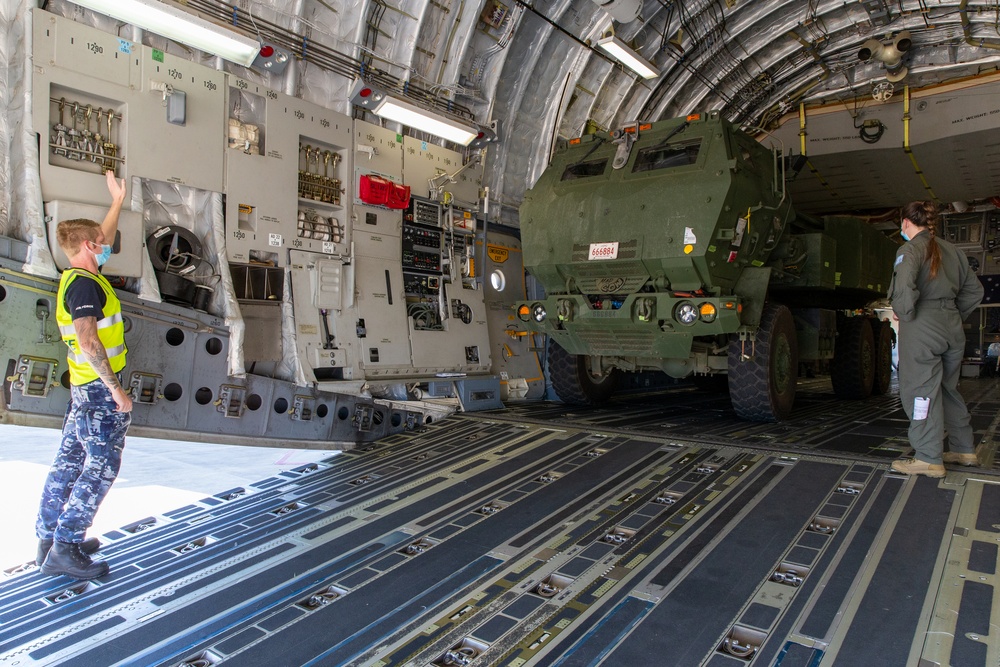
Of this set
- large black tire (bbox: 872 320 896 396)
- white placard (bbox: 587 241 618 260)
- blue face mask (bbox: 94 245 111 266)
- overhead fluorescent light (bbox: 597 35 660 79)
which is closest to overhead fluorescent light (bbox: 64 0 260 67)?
blue face mask (bbox: 94 245 111 266)

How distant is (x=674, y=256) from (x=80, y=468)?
4.36 m

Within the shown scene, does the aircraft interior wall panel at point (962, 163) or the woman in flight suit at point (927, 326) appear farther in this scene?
the aircraft interior wall panel at point (962, 163)

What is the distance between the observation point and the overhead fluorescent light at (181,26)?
466 cm

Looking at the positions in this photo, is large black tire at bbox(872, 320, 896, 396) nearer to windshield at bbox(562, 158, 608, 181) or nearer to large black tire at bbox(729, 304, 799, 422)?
large black tire at bbox(729, 304, 799, 422)

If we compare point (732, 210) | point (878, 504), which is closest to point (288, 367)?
point (732, 210)

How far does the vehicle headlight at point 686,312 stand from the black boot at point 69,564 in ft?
14.3

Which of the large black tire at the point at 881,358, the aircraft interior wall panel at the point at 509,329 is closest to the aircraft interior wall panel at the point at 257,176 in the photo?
the aircraft interior wall panel at the point at 509,329

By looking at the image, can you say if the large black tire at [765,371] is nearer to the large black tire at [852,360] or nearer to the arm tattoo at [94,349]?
the large black tire at [852,360]

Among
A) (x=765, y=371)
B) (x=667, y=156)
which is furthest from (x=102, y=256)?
(x=765, y=371)

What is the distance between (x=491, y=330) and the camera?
8.16m

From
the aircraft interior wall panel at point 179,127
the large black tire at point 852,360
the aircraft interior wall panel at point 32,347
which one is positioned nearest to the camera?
the aircraft interior wall panel at point 32,347

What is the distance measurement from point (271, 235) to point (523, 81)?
382 cm

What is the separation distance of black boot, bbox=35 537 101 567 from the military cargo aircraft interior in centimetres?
4

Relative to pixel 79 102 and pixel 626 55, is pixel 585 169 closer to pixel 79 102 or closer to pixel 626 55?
pixel 626 55
